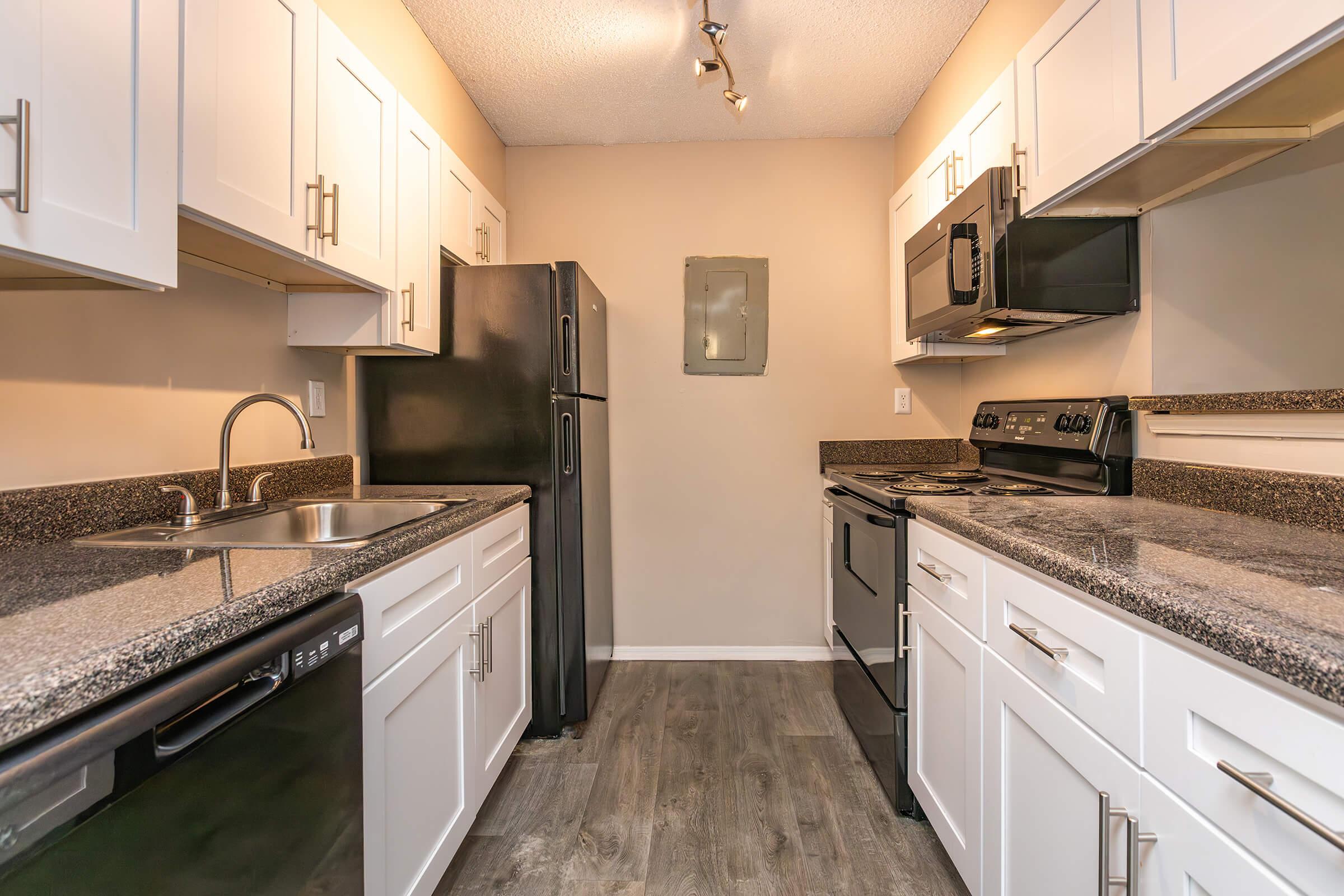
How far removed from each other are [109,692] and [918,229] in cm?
248

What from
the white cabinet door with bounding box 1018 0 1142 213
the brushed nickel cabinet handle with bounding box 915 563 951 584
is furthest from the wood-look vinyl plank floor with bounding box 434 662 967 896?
the white cabinet door with bounding box 1018 0 1142 213

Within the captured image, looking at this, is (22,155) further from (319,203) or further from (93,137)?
(319,203)

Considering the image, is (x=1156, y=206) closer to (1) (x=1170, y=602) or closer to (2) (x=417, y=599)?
(1) (x=1170, y=602)

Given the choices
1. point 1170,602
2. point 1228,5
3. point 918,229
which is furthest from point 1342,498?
point 918,229

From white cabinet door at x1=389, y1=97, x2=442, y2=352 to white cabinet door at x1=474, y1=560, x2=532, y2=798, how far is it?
0.80m

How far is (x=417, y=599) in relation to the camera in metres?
1.26

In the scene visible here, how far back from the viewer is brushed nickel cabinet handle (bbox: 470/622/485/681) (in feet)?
5.08

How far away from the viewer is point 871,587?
Result: 6.14ft

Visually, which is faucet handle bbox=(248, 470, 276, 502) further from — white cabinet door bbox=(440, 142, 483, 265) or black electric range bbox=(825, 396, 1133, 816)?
black electric range bbox=(825, 396, 1133, 816)

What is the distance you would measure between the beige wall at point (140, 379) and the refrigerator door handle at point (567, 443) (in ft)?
2.58

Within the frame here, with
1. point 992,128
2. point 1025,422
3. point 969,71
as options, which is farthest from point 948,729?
point 969,71

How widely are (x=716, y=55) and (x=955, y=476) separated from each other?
1.73 meters

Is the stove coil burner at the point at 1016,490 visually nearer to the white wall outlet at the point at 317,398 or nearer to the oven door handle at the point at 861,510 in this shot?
the oven door handle at the point at 861,510

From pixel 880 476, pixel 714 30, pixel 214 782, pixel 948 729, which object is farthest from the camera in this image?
pixel 880 476
